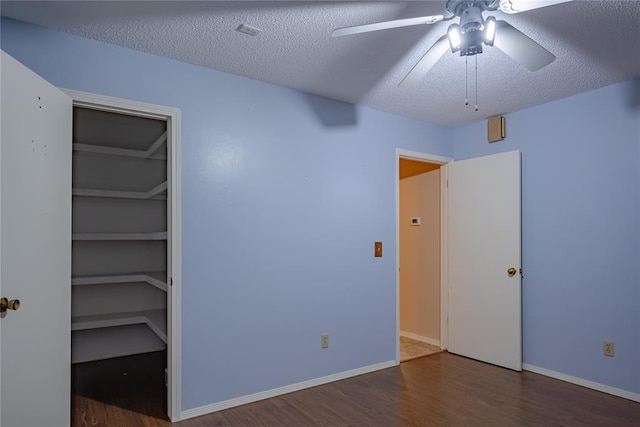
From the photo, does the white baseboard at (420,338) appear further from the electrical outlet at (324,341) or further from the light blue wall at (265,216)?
the electrical outlet at (324,341)

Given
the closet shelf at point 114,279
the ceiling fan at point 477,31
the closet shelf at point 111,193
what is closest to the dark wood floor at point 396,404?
the closet shelf at point 114,279

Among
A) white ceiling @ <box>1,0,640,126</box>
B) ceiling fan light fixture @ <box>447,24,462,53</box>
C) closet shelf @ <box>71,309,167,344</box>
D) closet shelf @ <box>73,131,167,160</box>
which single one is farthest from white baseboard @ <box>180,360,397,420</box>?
ceiling fan light fixture @ <box>447,24,462,53</box>

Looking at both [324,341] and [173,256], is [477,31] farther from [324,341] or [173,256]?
[324,341]

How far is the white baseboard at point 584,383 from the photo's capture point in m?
2.95

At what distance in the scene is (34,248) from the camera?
1949mm

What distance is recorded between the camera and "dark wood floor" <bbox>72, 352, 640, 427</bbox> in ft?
8.54

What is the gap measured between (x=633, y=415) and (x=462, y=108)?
2660 millimetres

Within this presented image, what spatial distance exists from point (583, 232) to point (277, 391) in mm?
2785

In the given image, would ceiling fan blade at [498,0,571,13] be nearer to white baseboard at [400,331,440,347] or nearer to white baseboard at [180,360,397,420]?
white baseboard at [180,360,397,420]

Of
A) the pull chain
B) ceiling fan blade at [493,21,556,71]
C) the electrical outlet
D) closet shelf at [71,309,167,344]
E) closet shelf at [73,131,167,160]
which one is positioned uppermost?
the pull chain

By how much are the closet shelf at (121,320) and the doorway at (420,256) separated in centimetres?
238

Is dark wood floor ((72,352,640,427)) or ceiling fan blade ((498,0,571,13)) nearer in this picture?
ceiling fan blade ((498,0,571,13))

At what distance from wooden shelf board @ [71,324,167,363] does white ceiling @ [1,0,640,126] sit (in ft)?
8.70

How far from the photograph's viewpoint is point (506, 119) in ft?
12.7
